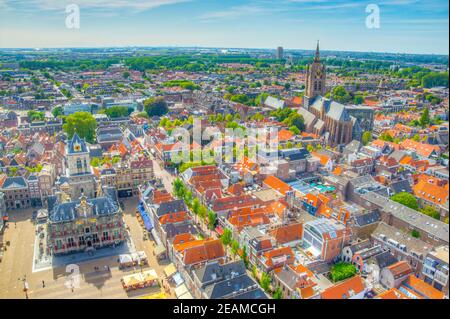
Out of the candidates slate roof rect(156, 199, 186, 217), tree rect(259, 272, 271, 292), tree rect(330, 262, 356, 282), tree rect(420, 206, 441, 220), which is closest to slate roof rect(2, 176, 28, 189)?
slate roof rect(156, 199, 186, 217)

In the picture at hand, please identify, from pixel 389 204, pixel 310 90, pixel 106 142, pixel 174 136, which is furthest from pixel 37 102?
pixel 389 204

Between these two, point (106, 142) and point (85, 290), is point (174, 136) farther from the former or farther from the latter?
point (85, 290)

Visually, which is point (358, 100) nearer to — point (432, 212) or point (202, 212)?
point (432, 212)

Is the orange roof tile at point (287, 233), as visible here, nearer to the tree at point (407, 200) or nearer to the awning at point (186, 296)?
the awning at point (186, 296)

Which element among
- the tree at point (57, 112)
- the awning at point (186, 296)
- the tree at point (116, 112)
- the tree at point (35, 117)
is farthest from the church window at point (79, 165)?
the tree at point (57, 112)

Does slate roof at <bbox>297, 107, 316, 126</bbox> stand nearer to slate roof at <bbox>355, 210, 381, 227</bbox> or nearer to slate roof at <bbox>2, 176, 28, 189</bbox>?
slate roof at <bbox>355, 210, 381, 227</bbox>

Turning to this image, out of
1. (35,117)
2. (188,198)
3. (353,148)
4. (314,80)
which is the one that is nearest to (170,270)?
(188,198)
